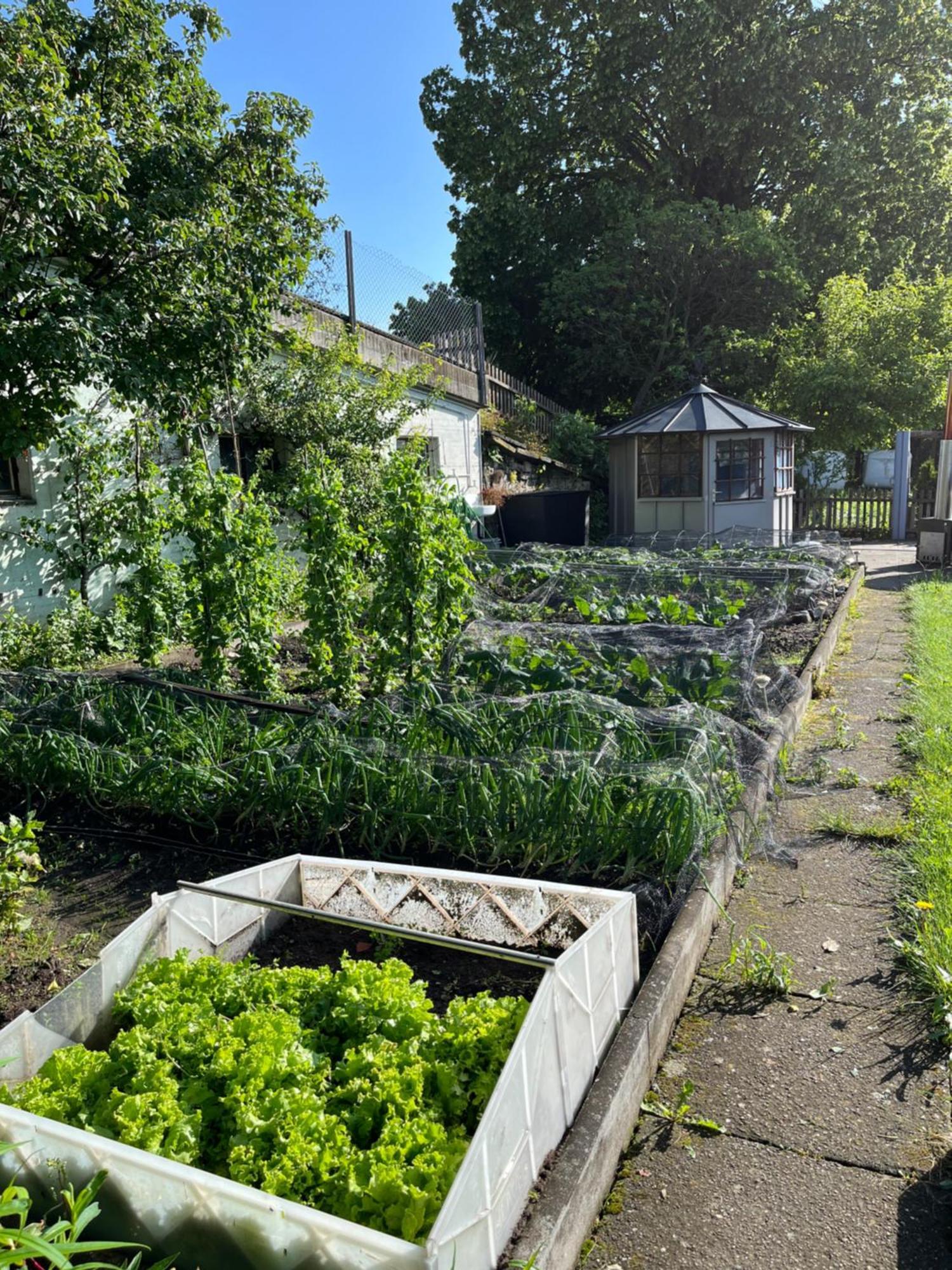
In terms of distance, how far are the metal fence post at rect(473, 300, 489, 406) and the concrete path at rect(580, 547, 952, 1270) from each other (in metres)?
13.9

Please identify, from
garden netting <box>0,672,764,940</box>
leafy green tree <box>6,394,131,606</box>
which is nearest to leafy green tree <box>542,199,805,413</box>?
leafy green tree <box>6,394,131,606</box>

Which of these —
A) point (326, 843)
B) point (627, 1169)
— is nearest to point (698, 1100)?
point (627, 1169)

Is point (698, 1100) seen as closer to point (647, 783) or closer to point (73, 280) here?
point (647, 783)

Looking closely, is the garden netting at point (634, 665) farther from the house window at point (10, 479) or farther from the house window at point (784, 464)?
the house window at point (784, 464)

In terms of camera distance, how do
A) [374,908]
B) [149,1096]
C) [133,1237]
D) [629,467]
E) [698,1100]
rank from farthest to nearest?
1. [629,467]
2. [374,908]
3. [698,1100]
4. [149,1096]
5. [133,1237]

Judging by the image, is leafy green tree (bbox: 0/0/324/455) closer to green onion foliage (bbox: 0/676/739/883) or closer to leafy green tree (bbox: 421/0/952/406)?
green onion foliage (bbox: 0/676/739/883)

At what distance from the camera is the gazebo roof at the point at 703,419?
1460 cm

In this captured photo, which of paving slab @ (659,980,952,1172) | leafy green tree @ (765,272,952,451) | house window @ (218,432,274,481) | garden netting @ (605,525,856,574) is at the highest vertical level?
leafy green tree @ (765,272,952,451)

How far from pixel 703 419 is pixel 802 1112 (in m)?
13.3

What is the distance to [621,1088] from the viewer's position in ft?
7.85

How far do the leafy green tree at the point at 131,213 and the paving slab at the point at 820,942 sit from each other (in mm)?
4831

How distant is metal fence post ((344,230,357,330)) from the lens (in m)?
12.0

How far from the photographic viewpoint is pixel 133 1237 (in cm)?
185

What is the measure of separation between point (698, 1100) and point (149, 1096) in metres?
1.48
